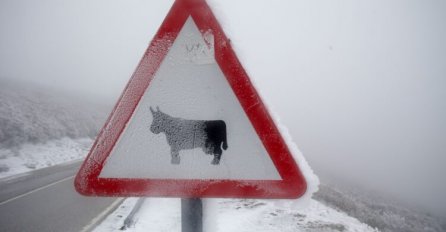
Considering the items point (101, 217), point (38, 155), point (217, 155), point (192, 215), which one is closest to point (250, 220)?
point (101, 217)

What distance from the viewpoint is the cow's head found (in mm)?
1216

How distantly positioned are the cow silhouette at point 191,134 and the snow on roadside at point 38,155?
1305 cm

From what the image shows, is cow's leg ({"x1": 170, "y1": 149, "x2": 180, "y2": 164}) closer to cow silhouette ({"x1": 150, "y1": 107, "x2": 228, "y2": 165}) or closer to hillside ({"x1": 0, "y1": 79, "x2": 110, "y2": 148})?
cow silhouette ({"x1": 150, "y1": 107, "x2": 228, "y2": 165})

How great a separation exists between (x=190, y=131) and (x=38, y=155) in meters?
17.1

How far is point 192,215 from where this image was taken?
4.13 feet

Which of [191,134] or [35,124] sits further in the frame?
[35,124]

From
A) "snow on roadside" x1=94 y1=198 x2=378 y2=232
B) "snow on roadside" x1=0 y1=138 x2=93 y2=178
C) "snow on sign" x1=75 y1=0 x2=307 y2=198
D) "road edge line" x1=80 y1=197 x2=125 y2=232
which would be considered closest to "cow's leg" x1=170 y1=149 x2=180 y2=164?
"snow on sign" x1=75 y1=0 x2=307 y2=198

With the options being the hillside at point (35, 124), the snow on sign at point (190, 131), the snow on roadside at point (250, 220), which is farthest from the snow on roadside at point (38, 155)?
the snow on sign at point (190, 131)

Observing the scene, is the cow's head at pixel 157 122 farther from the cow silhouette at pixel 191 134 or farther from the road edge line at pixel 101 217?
the road edge line at pixel 101 217

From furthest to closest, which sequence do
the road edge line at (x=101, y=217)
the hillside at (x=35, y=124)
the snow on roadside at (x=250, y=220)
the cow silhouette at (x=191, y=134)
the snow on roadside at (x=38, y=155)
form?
the hillside at (x=35, y=124), the snow on roadside at (x=38, y=155), the road edge line at (x=101, y=217), the snow on roadside at (x=250, y=220), the cow silhouette at (x=191, y=134)

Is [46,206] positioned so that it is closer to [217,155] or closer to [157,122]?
[157,122]

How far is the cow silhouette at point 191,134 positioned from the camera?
3.99 ft

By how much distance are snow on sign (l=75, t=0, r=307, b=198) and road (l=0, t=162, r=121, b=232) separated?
18.3ft

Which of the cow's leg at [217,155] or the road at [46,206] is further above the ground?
the cow's leg at [217,155]
